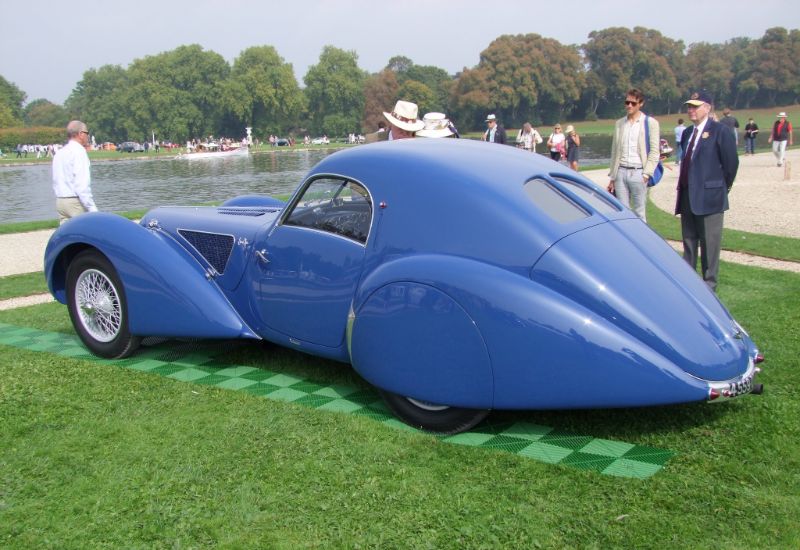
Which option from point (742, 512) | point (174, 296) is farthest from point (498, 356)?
point (174, 296)

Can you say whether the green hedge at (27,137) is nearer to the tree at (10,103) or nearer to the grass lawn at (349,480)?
the tree at (10,103)

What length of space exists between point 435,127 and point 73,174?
4.47m

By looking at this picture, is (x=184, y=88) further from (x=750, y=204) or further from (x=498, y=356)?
(x=498, y=356)

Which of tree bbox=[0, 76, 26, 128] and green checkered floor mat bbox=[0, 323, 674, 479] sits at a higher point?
tree bbox=[0, 76, 26, 128]

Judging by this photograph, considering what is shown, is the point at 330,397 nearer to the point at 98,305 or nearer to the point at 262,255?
the point at 262,255

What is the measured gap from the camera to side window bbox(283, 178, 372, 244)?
4.47m

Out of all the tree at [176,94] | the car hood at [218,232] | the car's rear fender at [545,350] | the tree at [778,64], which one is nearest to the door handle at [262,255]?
the car hood at [218,232]

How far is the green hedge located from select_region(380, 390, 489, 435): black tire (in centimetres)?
10783

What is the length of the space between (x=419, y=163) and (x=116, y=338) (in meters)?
2.92

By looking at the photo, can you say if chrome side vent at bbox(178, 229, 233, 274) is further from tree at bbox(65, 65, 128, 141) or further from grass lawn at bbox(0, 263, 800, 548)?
tree at bbox(65, 65, 128, 141)

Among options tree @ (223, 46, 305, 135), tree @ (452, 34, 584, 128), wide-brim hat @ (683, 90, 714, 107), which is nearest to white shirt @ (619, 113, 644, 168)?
wide-brim hat @ (683, 90, 714, 107)

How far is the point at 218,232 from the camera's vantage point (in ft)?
17.5

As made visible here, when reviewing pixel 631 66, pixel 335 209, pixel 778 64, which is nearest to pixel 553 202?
pixel 335 209

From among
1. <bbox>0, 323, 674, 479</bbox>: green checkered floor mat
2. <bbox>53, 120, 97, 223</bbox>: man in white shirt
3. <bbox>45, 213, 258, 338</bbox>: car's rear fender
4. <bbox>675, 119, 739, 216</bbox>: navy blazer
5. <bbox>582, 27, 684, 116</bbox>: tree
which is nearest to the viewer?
<bbox>0, 323, 674, 479</bbox>: green checkered floor mat
